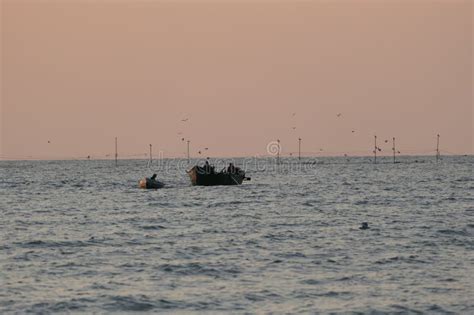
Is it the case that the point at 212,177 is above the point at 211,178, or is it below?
above

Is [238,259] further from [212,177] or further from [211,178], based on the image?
[211,178]

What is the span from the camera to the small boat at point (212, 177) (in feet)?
317

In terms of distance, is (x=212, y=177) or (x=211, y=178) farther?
(x=211, y=178)

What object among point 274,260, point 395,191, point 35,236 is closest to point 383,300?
point 274,260

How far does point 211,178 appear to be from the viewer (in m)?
96.9

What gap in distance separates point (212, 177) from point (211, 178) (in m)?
0.30

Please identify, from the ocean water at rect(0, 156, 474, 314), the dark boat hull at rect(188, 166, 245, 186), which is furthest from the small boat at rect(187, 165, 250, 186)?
the ocean water at rect(0, 156, 474, 314)

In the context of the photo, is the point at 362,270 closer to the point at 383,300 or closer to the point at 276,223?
the point at 383,300

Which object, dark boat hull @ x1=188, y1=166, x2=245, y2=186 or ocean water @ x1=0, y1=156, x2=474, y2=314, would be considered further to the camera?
dark boat hull @ x1=188, y1=166, x2=245, y2=186

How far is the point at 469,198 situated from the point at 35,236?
139ft

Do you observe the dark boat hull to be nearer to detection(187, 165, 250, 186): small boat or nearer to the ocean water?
detection(187, 165, 250, 186): small boat

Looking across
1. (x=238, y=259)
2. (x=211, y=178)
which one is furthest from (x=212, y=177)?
(x=238, y=259)

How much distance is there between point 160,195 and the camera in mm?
84688

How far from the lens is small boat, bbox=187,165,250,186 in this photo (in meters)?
96.7
